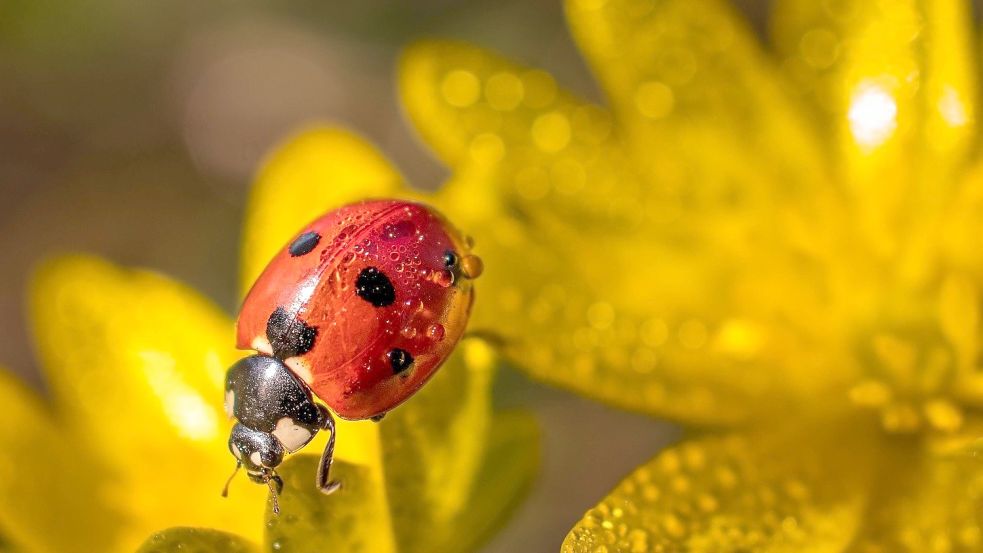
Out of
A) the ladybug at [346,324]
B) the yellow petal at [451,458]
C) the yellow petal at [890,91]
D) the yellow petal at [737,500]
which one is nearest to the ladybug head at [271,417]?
the ladybug at [346,324]

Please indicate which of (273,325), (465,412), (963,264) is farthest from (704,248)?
(273,325)

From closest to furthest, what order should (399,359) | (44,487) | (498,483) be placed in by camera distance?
(399,359), (498,483), (44,487)

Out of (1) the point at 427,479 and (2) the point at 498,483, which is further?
(2) the point at 498,483

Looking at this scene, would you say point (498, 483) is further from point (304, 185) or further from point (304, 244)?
point (304, 185)

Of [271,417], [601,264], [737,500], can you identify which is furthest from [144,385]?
[737,500]

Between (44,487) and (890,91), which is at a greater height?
(890,91)

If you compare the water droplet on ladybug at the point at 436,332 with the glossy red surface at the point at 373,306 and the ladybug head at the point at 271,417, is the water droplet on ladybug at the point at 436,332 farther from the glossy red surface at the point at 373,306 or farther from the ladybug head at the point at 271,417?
the ladybug head at the point at 271,417

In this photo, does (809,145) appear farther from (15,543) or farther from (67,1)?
(67,1)
